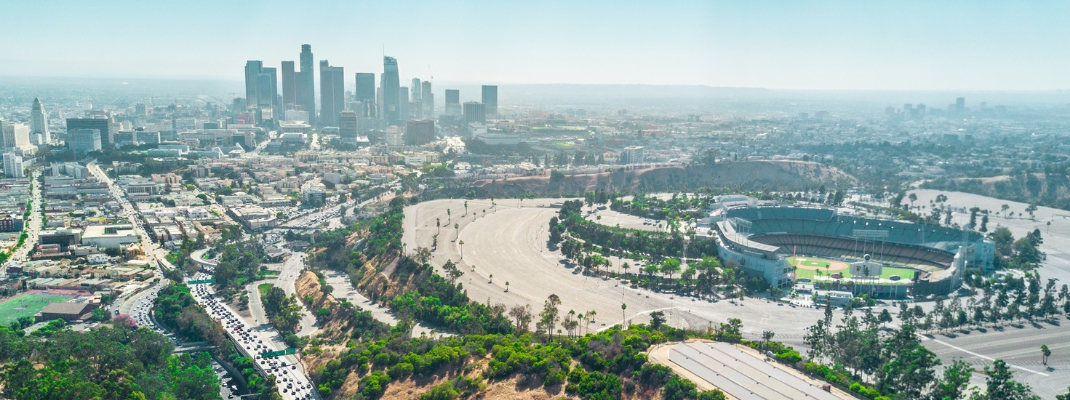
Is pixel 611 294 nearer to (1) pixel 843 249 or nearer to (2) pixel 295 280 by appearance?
(2) pixel 295 280

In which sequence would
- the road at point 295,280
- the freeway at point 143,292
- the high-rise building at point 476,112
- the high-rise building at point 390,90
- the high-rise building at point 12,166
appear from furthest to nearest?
the high-rise building at point 390,90
the high-rise building at point 476,112
the high-rise building at point 12,166
the freeway at point 143,292
the road at point 295,280

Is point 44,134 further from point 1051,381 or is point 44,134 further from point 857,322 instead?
point 1051,381

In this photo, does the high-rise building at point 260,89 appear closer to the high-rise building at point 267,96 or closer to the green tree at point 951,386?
the high-rise building at point 267,96

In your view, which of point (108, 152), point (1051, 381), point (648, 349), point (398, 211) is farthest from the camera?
point (108, 152)

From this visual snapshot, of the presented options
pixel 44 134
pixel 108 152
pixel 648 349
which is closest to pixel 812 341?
pixel 648 349

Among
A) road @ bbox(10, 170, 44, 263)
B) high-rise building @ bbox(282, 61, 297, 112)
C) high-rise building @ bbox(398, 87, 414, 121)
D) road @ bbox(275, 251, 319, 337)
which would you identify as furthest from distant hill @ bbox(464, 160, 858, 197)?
high-rise building @ bbox(282, 61, 297, 112)

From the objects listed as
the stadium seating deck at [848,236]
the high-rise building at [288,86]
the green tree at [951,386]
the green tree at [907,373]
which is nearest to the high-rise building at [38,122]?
the high-rise building at [288,86]
